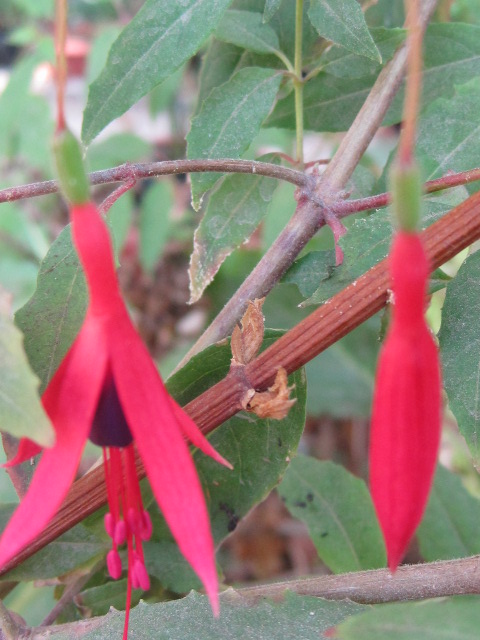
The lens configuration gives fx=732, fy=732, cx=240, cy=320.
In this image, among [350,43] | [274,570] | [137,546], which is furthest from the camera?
[274,570]

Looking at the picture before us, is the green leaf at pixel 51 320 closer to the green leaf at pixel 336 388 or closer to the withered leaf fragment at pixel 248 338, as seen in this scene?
the withered leaf fragment at pixel 248 338

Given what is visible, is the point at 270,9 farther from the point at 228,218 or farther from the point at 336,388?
the point at 336,388

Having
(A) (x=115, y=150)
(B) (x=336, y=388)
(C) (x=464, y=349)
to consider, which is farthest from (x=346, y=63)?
(A) (x=115, y=150)

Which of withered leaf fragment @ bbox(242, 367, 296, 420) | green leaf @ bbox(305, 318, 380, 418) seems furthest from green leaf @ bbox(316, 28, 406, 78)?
green leaf @ bbox(305, 318, 380, 418)

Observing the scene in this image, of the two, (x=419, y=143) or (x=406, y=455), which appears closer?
(x=406, y=455)

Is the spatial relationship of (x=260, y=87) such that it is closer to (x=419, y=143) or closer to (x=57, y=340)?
(x=419, y=143)

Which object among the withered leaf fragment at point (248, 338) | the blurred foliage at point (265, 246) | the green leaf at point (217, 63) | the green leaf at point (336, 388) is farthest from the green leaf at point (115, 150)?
the withered leaf fragment at point (248, 338)

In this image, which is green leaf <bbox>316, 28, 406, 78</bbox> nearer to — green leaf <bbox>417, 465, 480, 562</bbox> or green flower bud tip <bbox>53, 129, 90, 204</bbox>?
green flower bud tip <bbox>53, 129, 90, 204</bbox>

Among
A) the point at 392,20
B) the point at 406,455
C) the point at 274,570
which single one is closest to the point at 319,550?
the point at 406,455
